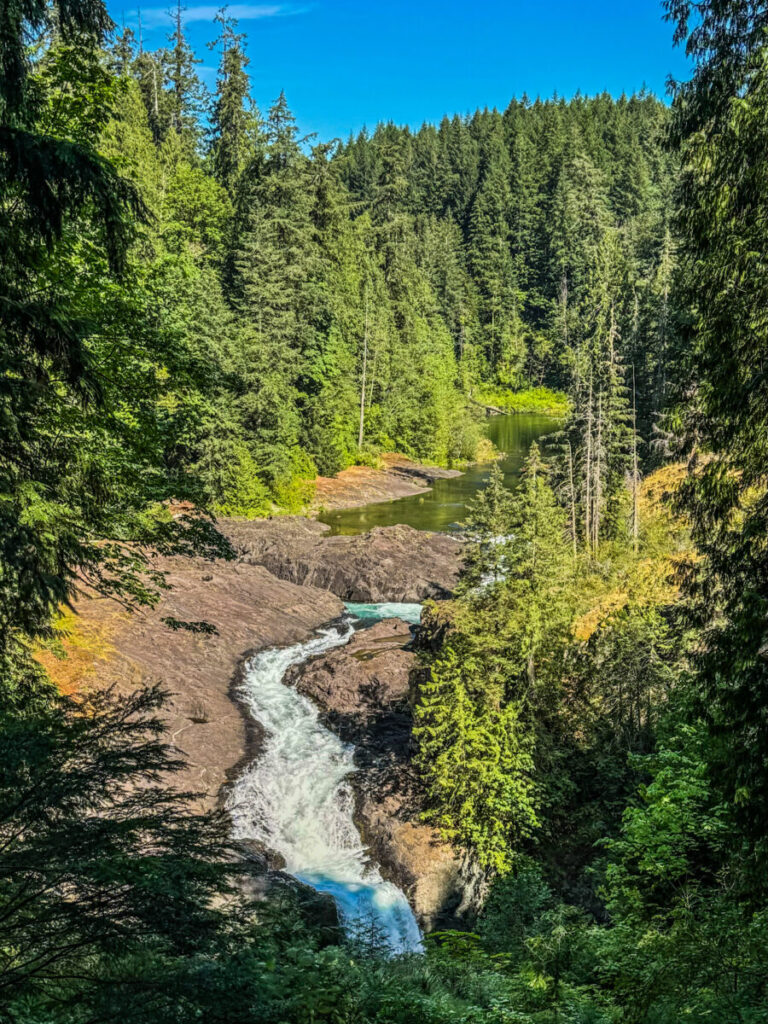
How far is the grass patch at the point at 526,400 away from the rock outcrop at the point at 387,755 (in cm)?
6706

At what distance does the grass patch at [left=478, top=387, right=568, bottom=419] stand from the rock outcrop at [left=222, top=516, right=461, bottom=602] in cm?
5688

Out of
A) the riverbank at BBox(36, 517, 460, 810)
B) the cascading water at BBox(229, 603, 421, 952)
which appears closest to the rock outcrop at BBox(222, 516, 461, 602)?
the riverbank at BBox(36, 517, 460, 810)

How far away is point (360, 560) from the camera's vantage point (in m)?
30.1

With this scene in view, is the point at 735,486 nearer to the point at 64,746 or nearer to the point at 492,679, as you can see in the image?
→ the point at 64,746

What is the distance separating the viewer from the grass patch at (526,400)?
87.3 meters

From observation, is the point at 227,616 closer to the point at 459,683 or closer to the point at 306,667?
the point at 306,667

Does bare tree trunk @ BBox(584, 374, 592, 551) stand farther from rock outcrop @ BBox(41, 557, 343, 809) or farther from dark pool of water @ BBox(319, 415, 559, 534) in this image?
rock outcrop @ BBox(41, 557, 343, 809)

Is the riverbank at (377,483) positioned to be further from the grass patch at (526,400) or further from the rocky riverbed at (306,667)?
the grass patch at (526,400)

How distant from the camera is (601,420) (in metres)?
33.8

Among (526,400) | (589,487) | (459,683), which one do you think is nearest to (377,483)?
(589,487)

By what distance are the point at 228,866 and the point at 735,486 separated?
19.1ft

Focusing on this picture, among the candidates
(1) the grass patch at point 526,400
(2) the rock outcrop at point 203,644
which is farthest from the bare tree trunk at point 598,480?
(1) the grass patch at point 526,400

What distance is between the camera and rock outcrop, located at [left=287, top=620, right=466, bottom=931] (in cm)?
1335

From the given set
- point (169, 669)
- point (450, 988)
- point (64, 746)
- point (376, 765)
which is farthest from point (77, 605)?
point (64, 746)
